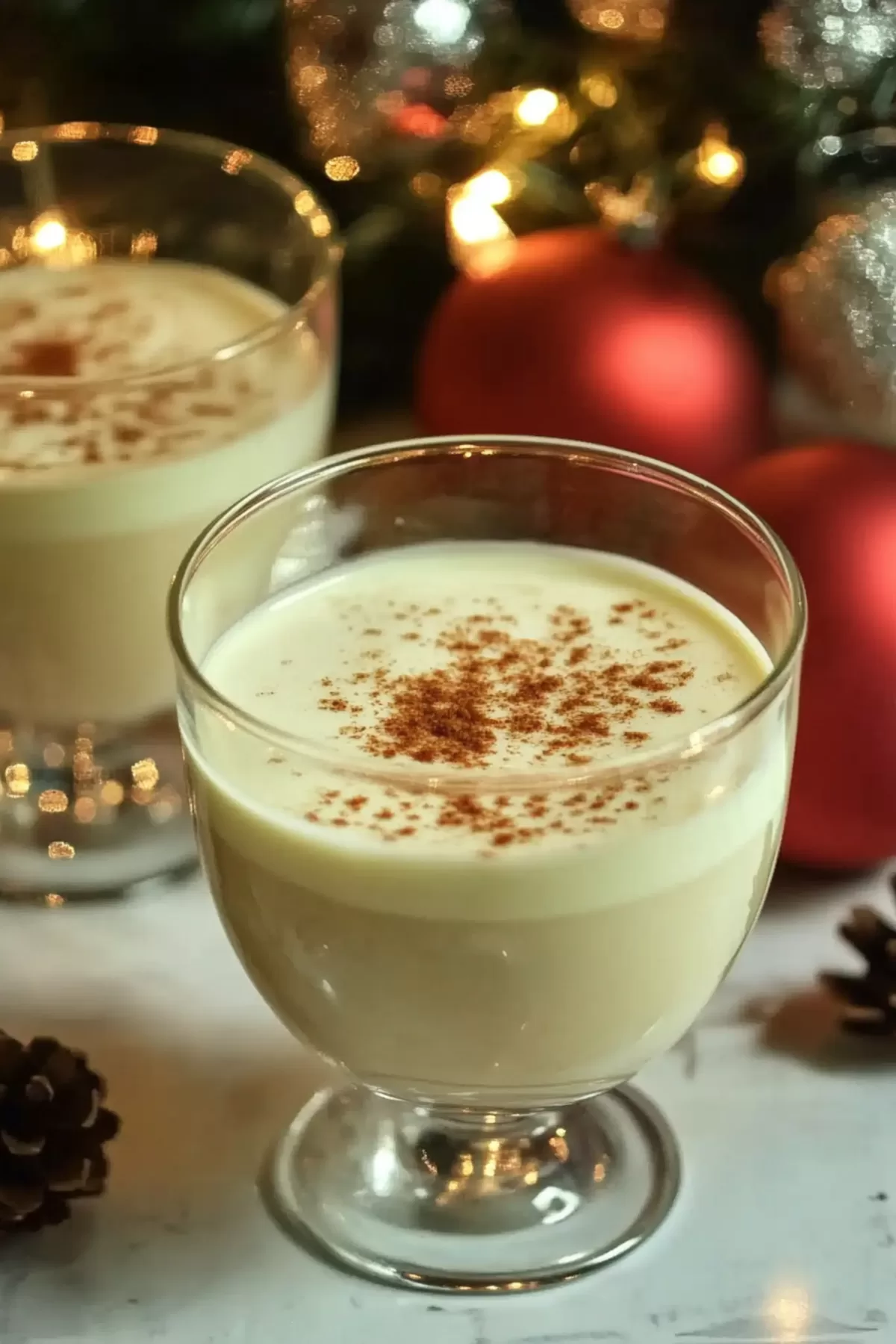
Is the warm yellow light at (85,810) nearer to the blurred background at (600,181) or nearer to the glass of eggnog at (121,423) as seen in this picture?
the glass of eggnog at (121,423)

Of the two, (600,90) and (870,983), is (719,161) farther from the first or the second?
(870,983)

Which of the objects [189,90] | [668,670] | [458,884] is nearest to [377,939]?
[458,884]

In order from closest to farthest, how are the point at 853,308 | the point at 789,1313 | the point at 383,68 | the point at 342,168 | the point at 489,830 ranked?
the point at 489,830 → the point at 789,1313 → the point at 853,308 → the point at 383,68 → the point at 342,168

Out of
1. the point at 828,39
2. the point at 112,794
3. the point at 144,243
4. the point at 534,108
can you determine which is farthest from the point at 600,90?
the point at 112,794

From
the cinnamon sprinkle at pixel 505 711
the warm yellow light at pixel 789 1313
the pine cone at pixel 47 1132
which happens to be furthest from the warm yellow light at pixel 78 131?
the warm yellow light at pixel 789 1313

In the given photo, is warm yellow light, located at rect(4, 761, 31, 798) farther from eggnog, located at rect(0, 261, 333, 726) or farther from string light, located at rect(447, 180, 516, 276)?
string light, located at rect(447, 180, 516, 276)

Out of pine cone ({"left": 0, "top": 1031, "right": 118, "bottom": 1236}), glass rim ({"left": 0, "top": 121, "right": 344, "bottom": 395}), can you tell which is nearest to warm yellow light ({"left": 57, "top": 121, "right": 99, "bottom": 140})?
glass rim ({"left": 0, "top": 121, "right": 344, "bottom": 395})
